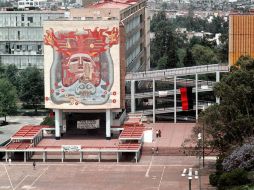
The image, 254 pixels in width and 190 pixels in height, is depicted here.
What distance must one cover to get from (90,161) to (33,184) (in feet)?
35.4

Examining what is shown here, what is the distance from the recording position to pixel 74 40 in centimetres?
9106

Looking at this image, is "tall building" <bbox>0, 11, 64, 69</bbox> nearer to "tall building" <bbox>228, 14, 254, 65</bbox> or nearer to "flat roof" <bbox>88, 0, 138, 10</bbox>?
"flat roof" <bbox>88, 0, 138, 10</bbox>

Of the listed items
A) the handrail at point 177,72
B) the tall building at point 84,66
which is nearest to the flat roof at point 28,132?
the tall building at point 84,66

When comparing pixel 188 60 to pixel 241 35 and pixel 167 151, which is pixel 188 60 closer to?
pixel 241 35

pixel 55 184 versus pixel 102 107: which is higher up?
pixel 102 107

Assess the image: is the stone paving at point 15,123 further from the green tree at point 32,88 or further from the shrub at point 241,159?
the shrub at point 241,159

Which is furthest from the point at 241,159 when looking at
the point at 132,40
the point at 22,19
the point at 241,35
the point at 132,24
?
the point at 22,19

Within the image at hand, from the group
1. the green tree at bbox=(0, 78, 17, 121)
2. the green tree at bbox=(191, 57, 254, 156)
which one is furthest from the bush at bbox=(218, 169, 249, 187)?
the green tree at bbox=(0, 78, 17, 121)

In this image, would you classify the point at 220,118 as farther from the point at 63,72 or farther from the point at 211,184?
the point at 63,72

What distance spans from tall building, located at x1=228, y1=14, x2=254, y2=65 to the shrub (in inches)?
1343

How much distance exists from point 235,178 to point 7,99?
50257 mm

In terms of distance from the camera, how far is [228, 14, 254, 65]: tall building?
101m

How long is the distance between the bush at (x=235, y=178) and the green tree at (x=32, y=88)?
2100 inches

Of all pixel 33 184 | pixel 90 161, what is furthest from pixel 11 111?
pixel 33 184
